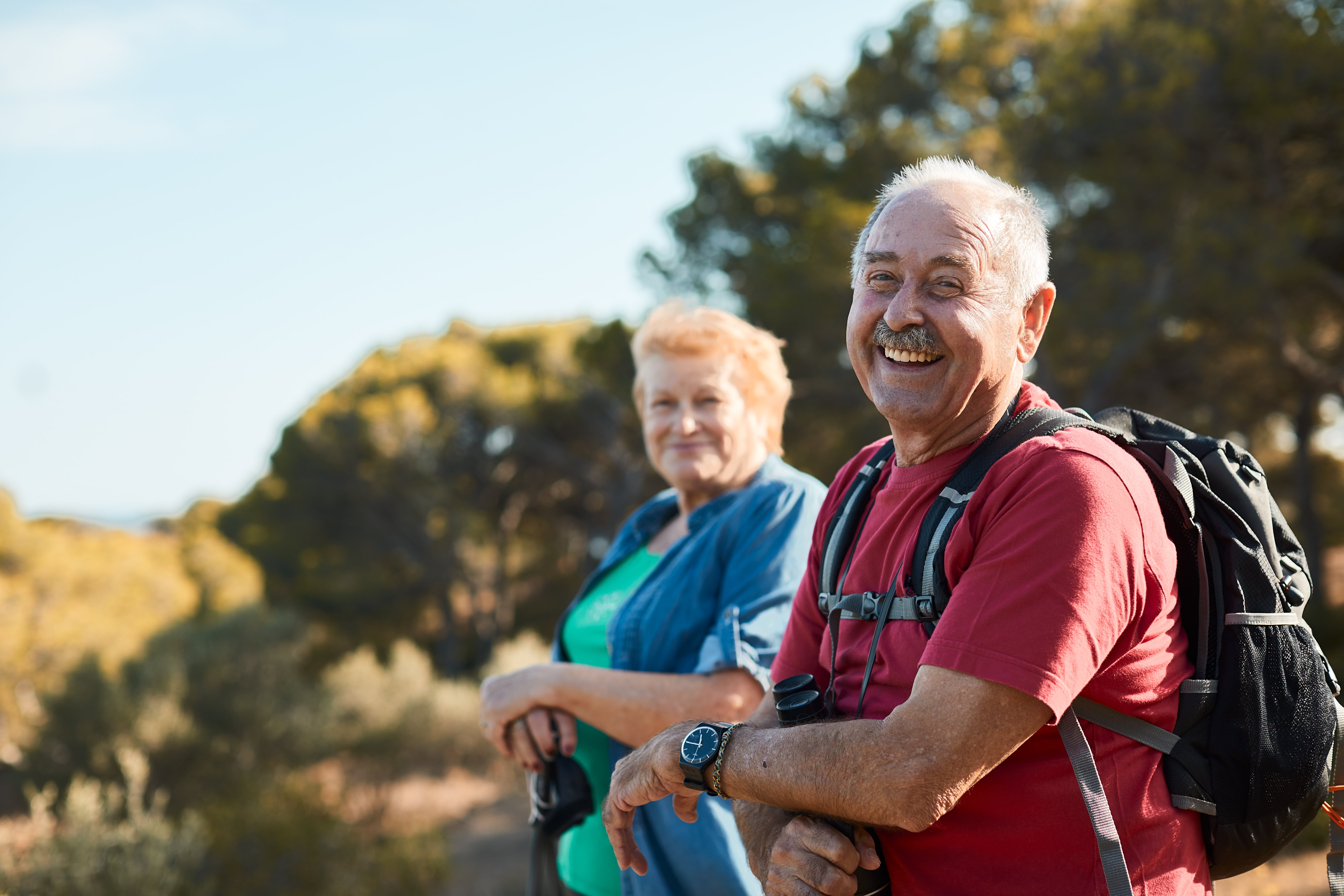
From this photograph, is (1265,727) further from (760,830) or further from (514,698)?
(514,698)

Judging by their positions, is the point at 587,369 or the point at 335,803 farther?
the point at 587,369

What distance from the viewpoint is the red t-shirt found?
3.43ft

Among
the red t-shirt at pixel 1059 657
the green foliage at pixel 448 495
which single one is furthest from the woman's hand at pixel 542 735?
the green foliage at pixel 448 495

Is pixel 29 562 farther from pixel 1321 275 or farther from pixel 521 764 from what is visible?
pixel 1321 275

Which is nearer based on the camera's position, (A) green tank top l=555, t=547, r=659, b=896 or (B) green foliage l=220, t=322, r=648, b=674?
(A) green tank top l=555, t=547, r=659, b=896

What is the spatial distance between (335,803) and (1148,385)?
10.3 meters

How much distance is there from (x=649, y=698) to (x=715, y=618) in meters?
0.22

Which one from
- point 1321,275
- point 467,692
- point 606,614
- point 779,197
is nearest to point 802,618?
point 606,614

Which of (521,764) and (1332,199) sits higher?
(1332,199)

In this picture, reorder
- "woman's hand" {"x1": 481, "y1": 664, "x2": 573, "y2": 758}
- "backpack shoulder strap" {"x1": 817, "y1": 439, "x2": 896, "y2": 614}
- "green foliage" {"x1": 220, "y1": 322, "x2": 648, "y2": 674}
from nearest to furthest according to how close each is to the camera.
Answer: "backpack shoulder strap" {"x1": 817, "y1": 439, "x2": 896, "y2": 614}, "woman's hand" {"x1": 481, "y1": 664, "x2": 573, "y2": 758}, "green foliage" {"x1": 220, "y1": 322, "x2": 648, "y2": 674}

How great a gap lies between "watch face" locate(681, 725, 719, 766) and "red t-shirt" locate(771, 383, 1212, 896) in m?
0.23

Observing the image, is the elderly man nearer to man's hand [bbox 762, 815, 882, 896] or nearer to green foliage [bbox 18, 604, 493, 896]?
man's hand [bbox 762, 815, 882, 896]

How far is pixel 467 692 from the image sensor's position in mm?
14602

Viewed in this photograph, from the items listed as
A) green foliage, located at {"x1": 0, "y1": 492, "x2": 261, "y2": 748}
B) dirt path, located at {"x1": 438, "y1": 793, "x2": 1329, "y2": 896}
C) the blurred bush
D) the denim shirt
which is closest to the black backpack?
the denim shirt
